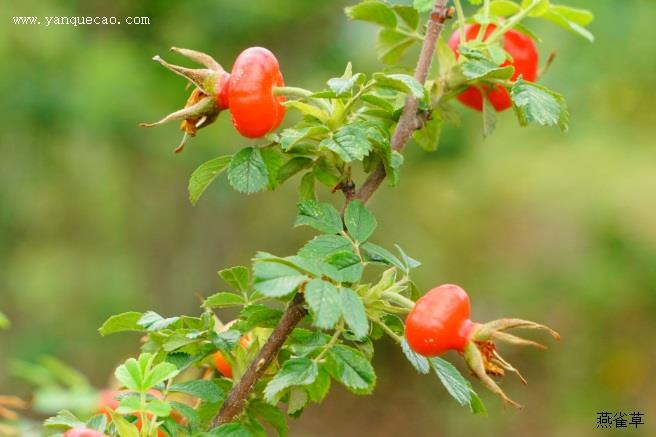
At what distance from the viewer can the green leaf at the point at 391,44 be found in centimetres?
110

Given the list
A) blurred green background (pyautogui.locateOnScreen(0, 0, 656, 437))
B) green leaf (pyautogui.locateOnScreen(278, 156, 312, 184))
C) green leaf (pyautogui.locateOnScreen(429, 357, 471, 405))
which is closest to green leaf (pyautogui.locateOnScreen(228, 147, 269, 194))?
green leaf (pyautogui.locateOnScreen(278, 156, 312, 184))

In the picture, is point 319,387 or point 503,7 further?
point 503,7

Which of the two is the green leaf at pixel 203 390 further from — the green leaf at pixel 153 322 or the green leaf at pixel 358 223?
the green leaf at pixel 358 223

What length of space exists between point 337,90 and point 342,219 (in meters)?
0.15

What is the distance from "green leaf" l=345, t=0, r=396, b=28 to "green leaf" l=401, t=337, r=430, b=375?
380mm

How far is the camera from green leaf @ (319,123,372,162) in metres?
0.81

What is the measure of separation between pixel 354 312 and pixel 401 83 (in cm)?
22

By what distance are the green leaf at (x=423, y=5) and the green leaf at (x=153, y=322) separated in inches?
16.2

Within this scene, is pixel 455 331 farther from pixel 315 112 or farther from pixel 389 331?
pixel 315 112

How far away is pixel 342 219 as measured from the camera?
3.02 feet

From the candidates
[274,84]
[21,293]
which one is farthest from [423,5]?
[21,293]

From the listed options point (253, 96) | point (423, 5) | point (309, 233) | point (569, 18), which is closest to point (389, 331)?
point (253, 96)

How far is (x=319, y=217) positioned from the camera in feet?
2.88

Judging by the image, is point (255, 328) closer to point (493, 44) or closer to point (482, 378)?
point (482, 378)
